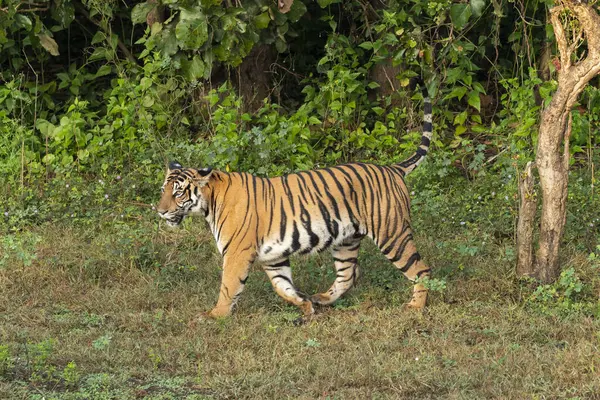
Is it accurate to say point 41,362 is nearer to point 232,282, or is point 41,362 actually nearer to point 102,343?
point 102,343

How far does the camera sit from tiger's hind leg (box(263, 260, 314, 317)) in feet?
21.7

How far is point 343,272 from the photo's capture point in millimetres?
6918

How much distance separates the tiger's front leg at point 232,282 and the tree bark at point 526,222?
71.3 inches

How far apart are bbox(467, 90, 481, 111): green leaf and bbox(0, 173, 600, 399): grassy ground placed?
1.71m

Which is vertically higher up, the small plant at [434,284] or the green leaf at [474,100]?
the green leaf at [474,100]

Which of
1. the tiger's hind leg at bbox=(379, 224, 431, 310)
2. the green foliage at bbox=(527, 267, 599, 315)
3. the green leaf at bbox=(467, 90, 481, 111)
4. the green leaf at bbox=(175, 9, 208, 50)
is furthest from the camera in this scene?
the green leaf at bbox=(467, 90, 481, 111)

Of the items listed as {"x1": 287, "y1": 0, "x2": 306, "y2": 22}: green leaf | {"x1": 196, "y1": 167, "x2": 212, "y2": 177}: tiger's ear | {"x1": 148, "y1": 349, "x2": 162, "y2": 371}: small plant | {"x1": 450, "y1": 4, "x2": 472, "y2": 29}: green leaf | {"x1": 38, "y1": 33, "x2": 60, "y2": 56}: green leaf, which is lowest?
{"x1": 148, "y1": 349, "x2": 162, "y2": 371}: small plant

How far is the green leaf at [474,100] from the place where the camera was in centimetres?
959

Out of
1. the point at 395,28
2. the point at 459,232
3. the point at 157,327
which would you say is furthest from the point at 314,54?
the point at 157,327

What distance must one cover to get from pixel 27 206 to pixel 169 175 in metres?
2.41

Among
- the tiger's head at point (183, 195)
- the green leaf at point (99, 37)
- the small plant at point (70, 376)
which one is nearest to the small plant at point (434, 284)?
the tiger's head at point (183, 195)

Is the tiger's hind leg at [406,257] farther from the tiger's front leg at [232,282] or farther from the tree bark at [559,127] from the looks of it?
the tiger's front leg at [232,282]

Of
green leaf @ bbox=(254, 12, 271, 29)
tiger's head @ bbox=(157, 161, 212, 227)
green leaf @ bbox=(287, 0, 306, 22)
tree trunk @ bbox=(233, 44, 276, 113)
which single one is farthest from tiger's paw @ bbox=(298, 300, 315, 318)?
tree trunk @ bbox=(233, 44, 276, 113)

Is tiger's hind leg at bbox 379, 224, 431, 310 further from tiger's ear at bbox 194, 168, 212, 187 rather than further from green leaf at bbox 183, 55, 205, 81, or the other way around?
green leaf at bbox 183, 55, 205, 81
